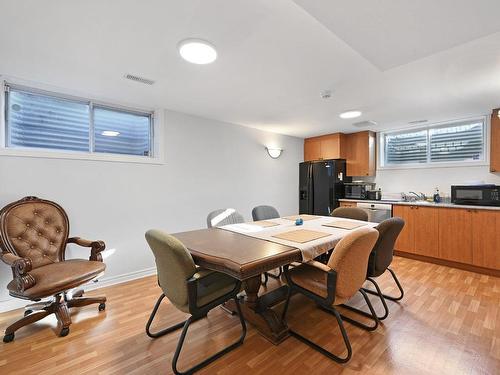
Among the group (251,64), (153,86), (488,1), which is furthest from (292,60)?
(153,86)

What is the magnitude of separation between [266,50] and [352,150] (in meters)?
3.62

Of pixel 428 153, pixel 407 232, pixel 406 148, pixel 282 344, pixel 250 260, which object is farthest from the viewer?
pixel 406 148

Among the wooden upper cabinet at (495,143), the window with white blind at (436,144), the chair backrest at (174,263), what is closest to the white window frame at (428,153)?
the window with white blind at (436,144)

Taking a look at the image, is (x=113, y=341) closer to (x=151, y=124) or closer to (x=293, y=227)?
(x=293, y=227)

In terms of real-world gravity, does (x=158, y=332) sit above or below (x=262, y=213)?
below

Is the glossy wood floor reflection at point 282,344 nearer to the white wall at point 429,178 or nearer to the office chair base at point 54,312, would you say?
the office chair base at point 54,312

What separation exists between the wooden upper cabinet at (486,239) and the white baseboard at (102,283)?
4.42 meters

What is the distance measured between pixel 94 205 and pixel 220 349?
2.20m

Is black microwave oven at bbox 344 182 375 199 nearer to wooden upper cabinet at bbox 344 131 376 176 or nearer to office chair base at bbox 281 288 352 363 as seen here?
wooden upper cabinet at bbox 344 131 376 176

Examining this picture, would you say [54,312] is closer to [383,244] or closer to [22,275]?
[22,275]

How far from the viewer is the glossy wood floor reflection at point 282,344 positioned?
159cm

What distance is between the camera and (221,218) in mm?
2863

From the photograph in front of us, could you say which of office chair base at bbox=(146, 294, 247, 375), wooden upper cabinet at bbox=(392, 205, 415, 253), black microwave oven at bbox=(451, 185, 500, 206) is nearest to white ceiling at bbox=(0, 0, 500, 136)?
black microwave oven at bbox=(451, 185, 500, 206)

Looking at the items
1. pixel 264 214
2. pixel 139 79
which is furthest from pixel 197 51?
pixel 264 214
